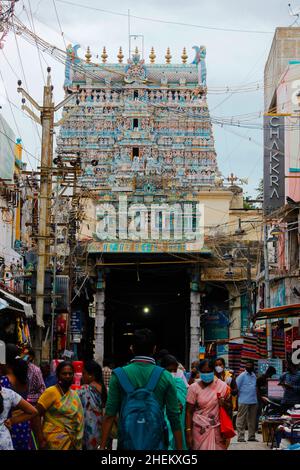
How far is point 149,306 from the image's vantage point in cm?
6306

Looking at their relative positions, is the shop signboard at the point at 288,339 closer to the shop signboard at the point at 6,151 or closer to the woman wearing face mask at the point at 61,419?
the shop signboard at the point at 6,151

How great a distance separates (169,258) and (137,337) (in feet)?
151

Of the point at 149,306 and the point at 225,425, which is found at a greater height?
the point at 149,306

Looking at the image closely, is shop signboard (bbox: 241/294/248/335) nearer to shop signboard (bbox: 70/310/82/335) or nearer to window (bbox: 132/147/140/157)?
shop signboard (bbox: 70/310/82/335)

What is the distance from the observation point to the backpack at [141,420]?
24.1 feet

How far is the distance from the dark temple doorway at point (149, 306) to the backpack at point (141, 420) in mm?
47009

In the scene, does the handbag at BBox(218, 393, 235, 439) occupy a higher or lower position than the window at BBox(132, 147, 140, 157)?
lower

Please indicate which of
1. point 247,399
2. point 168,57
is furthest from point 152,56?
point 247,399

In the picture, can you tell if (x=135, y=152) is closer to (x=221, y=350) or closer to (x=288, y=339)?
(x=221, y=350)

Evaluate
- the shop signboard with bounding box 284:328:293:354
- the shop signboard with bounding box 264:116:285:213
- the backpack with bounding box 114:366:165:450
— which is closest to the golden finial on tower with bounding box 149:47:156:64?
the shop signboard with bounding box 264:116:285:213

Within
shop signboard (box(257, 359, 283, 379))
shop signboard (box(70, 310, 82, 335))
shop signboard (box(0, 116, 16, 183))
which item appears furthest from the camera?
shop signboard (box(70, 310, 82, 335))

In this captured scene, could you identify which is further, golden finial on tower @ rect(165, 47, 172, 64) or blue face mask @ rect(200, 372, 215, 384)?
golden finial on tower @ rect(165, 47, 172, 64)

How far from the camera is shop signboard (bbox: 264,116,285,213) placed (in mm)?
39531

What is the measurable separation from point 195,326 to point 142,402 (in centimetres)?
4486
